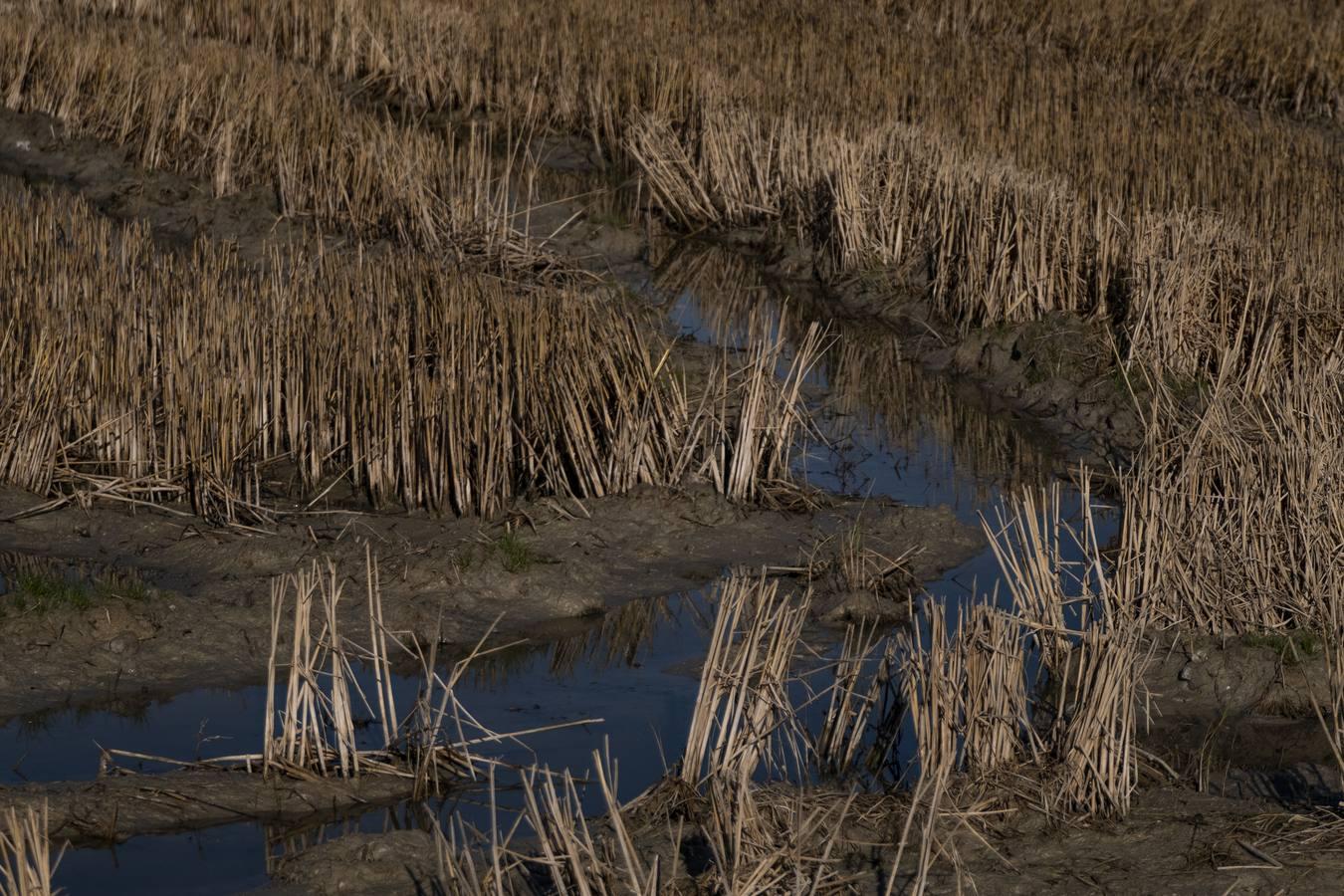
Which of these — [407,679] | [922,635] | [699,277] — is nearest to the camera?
[407,679]

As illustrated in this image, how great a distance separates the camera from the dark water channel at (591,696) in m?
4.16

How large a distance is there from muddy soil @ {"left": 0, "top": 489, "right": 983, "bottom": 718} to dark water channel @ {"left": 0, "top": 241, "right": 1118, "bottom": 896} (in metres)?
0.14

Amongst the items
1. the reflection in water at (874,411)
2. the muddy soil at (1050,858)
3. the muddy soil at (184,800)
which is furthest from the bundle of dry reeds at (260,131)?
the muddy soil at (1050,858)

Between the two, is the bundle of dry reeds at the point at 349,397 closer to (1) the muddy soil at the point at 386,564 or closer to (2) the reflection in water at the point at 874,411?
(1) the muddy soil at the point at 386,564

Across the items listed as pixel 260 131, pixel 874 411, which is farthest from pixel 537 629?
pixel 260 131

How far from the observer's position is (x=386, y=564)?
589 cm

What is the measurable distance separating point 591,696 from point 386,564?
105 centimetres

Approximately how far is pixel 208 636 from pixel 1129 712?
293cm

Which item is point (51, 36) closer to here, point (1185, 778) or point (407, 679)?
point (407, 679)

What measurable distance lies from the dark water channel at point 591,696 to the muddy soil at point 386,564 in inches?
5.6

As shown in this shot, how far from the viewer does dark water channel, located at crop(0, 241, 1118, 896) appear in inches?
164

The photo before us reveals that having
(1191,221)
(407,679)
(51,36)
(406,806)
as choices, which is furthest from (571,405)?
(51,36)

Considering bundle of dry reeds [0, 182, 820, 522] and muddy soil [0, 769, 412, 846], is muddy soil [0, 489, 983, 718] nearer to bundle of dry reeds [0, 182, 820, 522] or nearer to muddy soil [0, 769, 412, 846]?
bundle of dry reeds [0, 182, 820, 522]

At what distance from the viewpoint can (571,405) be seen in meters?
6.50
